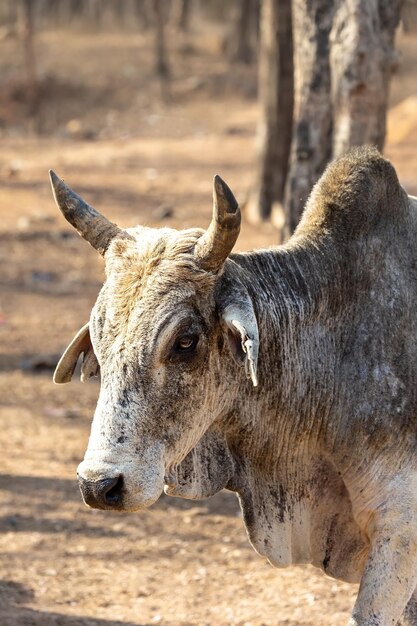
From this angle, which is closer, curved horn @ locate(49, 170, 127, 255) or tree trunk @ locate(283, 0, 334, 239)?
curved horn @ locate(49, 170, 127, 255)

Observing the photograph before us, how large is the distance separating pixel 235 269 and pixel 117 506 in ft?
2.85

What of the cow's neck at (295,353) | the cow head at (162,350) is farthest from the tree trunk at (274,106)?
the cow head at (162,350)

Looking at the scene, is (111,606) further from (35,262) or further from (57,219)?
(57,219)

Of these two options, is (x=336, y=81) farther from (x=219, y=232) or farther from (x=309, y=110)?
(x=219, y=232)

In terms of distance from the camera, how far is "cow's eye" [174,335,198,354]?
3.68 meters

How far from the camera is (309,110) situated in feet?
22.4

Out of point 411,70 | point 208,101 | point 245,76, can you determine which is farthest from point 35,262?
point 411,70

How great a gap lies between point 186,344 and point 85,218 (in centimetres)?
62

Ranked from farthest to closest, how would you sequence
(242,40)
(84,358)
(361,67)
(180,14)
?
(180,14) → (242,40) → (361,67) → (84,358)

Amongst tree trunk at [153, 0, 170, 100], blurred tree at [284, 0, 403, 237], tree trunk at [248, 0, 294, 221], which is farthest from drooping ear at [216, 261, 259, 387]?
tree trunk at [153, 0, 170, 100]

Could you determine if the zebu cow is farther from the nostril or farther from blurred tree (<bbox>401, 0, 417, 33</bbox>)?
blurred tree (<bbox>401, 0, 417, 33</bbox>)

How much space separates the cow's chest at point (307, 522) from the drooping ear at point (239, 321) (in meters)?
0.52

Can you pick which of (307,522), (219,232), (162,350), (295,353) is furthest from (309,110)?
(162,350)

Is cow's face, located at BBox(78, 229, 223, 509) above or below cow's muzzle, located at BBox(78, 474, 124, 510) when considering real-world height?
above
